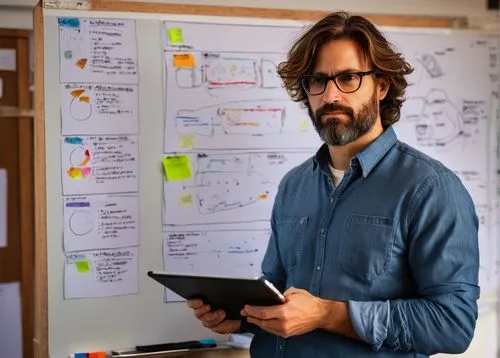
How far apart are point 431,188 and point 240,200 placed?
943 millimetres

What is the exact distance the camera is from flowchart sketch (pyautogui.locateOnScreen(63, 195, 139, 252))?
2148 millimetres

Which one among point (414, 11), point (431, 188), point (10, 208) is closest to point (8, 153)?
point (10, 208)

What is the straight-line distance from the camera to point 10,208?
287 centimetres

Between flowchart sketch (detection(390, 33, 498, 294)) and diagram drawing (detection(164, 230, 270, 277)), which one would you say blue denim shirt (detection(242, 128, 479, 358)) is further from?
flowchart sketch (detection(390, 33, 498, 294))

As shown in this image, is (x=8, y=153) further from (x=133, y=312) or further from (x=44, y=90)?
(x=133, y=312)

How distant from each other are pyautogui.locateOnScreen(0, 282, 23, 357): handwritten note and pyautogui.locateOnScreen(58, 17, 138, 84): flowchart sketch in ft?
3.84

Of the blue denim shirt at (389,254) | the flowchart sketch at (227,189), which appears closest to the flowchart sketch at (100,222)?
the flowchart sketch at (227,189)

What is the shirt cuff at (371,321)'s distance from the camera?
1.47 metres

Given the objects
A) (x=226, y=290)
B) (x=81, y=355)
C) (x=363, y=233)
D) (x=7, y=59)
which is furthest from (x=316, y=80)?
(x=7, y=59)

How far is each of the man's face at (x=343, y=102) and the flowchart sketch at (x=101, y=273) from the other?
891 mm

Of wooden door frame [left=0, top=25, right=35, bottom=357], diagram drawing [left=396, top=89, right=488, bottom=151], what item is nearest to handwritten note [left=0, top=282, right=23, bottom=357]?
wooden door frame [left=0, top=25, right=35, bottom=357]

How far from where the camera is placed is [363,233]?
1571 millimetres

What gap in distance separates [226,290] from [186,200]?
78cm

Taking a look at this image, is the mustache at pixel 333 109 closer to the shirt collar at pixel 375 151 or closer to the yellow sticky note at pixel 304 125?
the shirt collar at pixel 375 151
